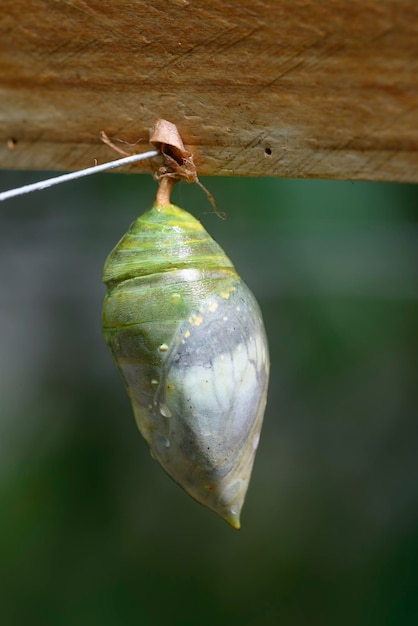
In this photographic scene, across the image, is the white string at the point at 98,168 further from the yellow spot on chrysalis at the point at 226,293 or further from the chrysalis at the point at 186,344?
the yellow spot on chrysalis at the point at 226,293

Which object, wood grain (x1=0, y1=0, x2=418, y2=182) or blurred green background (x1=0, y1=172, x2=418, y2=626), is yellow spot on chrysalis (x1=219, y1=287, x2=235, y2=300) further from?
blurred green background (x1=0, y1=172, x2=418, y2=626)

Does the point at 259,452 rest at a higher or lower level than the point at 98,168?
lower

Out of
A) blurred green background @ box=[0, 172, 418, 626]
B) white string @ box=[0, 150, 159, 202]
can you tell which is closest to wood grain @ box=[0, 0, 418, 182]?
white string @ box=[0, 150, 159, 202]

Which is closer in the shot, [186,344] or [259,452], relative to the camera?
[186,344]

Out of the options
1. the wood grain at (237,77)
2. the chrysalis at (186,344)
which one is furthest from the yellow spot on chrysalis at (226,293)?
the wood grain at (237,77)

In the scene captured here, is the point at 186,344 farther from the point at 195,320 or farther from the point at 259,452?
the point at 259,452

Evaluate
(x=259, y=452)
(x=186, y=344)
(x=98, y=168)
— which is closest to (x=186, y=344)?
(x=186, y=344)
